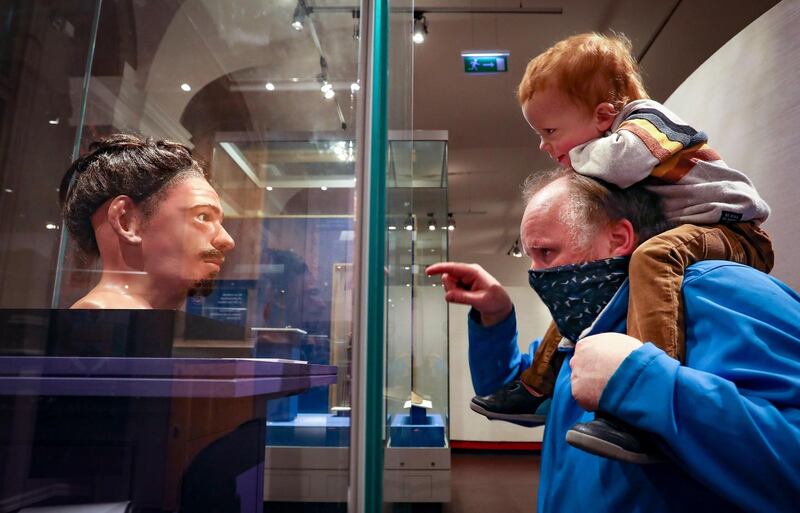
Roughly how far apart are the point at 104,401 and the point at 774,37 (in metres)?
1.80

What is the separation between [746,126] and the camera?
4.81 ft

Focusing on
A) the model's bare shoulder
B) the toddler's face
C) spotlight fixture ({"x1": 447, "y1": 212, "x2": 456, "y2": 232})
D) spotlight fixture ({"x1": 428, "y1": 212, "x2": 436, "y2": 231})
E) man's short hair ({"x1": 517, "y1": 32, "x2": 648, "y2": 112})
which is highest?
spotlight fixture ({"x1": 447, "y1": 212, "x2": 456, "y2": 232})

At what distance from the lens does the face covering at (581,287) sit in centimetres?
76

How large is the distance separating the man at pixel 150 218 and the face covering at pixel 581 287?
1.95 ft

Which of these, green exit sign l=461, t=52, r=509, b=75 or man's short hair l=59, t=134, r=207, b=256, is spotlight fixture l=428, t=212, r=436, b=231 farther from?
man's short hair l=59, t=134, r=207, b=256

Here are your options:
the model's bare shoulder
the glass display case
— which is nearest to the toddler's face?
the model's bare shoulder

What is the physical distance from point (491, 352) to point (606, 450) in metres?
0.47

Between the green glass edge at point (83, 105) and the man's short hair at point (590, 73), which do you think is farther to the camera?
the man's short hair at point (590, 73)

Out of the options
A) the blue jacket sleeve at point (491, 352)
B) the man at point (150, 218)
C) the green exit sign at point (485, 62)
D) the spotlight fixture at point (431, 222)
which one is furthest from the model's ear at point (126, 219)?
the green exit sign at point (485, 62)

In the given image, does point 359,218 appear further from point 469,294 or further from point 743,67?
point 743,67

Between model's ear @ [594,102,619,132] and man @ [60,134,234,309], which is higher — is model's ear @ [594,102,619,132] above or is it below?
above

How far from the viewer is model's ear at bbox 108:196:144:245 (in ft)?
3.06

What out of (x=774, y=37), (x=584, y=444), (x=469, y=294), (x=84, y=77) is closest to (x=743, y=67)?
(x=774, y=37)

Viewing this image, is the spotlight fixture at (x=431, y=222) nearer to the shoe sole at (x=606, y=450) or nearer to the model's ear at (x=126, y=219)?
the model's ear at (x=126, y=219)
